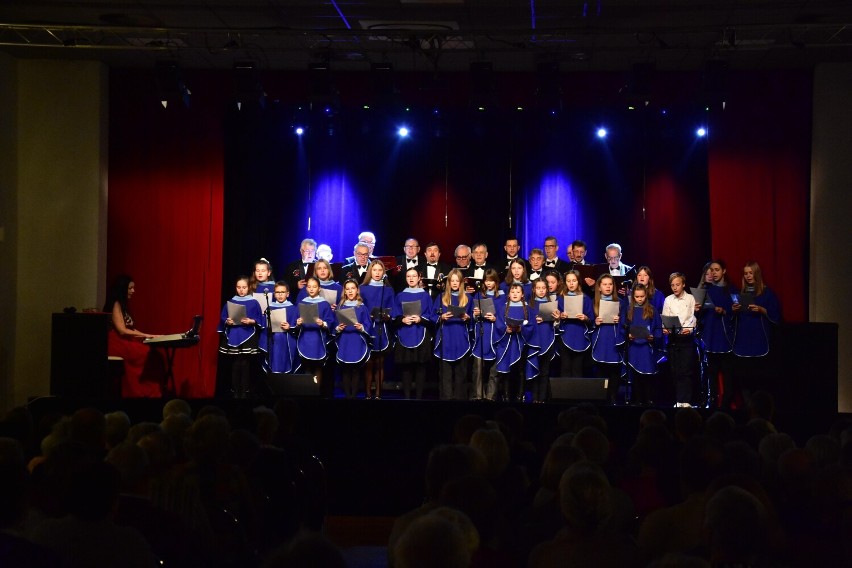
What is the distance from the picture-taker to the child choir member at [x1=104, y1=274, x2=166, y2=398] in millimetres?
10406

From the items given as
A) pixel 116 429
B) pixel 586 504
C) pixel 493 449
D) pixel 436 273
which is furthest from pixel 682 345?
pixel 586 504

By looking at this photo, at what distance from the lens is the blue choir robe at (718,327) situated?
10266mm

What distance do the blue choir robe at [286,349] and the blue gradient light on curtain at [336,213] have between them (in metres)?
2.25

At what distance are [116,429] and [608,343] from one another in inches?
253

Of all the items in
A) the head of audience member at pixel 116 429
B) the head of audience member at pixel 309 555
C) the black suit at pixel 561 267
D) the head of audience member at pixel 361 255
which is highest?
the head of audience member at pixel 361 255

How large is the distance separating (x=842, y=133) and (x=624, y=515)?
9292 mm

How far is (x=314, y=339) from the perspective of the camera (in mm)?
10539

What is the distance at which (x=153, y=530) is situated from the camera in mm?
3314

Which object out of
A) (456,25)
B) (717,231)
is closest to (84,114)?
(456,25)

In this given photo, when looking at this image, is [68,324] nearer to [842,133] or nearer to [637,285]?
[637,285]

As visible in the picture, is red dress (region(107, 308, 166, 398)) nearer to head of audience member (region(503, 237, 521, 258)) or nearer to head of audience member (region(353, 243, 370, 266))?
head of audience member (region(353, 243, 370, 266))

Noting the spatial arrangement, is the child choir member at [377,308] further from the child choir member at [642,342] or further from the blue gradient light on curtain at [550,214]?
the child choir member at [642,342]

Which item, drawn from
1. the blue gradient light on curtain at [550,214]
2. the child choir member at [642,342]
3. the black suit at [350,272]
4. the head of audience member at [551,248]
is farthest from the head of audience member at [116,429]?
the blue gradient light on curtain at [550,214]

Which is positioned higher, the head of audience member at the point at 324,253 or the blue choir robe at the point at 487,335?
the head of audience member at the point at 324,253
